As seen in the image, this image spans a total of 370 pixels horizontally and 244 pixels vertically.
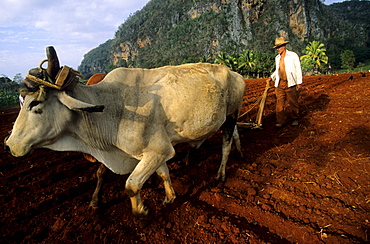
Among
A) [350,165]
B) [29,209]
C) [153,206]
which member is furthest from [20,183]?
[350,165]

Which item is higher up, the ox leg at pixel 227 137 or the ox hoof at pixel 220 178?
the ox leg at pixel 227 137

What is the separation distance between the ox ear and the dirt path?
1.39m

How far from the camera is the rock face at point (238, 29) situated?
336ft

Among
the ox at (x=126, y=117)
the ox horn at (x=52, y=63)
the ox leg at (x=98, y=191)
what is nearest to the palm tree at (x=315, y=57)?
the ox at (x=126, y=117)

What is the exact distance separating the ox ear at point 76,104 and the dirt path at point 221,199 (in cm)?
139

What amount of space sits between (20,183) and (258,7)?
127980 millimetres

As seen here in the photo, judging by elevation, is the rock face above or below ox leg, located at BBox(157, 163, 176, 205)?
above

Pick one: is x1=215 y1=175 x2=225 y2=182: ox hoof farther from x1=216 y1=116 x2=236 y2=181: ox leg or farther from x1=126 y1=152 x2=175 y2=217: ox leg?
x1=126 y1=152 x2=175 y2=217: ox leg

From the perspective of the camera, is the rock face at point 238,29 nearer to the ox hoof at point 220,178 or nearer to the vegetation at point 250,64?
the vegetation at point 250,64

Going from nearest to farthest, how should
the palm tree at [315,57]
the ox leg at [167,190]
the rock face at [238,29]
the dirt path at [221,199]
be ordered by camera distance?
the dirt path at [221,199]
the ox leg at [167,190]
the palm tree at [315,57]
the rock face at [238,29]

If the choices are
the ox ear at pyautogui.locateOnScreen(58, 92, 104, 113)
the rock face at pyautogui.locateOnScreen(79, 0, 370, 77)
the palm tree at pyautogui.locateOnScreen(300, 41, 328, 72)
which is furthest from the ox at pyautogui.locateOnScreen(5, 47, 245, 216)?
the rock face at pyautogui.locateOnScreen(79, 0, 370, 77)

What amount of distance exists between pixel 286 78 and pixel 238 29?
112549 millimetres

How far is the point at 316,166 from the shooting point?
3441 mm

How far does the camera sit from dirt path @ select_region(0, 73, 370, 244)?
228 centimetres
